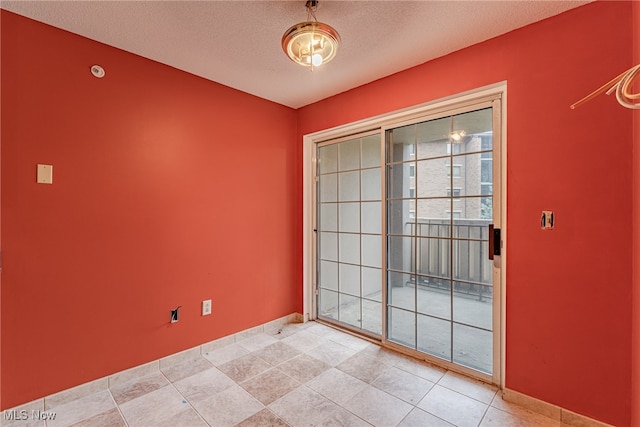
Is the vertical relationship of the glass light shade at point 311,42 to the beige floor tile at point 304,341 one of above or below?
above

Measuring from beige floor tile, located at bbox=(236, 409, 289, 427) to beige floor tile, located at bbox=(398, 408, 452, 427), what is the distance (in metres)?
0.73

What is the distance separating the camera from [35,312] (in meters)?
1.84

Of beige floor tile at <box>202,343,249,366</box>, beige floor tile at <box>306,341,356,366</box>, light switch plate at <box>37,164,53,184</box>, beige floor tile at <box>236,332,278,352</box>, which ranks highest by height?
light switch plate at <box>37,164,53,184</box>

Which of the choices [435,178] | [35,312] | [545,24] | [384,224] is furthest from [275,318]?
[545,24]

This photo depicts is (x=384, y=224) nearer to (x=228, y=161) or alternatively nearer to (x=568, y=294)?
(x=568, y=294)

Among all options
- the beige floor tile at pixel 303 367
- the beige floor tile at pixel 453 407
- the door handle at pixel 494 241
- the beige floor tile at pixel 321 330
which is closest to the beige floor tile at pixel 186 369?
the beige floor tile at pixel 303 367

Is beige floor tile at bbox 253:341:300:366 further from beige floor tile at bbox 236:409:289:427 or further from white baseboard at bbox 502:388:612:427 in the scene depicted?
white baseboard at bbox 502:388:612:427

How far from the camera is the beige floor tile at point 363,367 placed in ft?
7.35

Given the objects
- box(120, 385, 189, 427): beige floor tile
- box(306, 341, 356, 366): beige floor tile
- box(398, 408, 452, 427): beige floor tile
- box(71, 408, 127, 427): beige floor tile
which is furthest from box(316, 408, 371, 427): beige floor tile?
box(71, 408, 127, 427): beige floor tile

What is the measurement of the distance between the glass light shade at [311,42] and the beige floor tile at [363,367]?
2.27 m

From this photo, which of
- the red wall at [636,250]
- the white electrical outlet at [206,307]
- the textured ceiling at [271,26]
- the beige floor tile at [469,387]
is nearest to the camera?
the red wall at [636,250]

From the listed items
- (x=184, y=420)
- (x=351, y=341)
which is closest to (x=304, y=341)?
(x=351, y=341)

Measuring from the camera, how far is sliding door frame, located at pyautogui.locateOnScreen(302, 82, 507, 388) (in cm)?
201

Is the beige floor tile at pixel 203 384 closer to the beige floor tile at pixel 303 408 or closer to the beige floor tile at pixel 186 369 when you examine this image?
the beige floor tile at pixel 186 369
